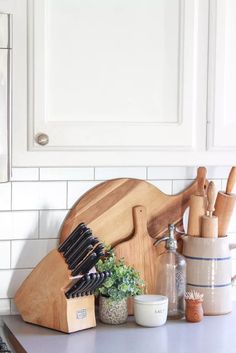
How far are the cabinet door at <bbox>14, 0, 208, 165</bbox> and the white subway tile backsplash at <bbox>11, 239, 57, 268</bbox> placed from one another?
1.59 ft

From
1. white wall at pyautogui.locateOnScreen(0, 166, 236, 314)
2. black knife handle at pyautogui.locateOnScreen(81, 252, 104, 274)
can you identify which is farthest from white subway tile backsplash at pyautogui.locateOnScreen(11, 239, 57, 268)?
black knife handle at pyautogui.locateOnScreen(81, 252, 104, 274)

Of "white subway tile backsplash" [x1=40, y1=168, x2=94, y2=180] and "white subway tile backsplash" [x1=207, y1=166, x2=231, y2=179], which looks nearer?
"white subway tile backsplash" [x1=40, y1=168, x2=94, y2=180]

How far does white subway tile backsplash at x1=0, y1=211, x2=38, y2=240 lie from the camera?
2.61 m

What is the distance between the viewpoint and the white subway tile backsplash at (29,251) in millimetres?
2637

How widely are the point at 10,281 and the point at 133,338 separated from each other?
0.51 metres

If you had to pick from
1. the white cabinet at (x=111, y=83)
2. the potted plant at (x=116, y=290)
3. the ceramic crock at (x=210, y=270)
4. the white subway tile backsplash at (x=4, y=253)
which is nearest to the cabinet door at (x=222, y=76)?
the white cabinet at (x=111, y=83)

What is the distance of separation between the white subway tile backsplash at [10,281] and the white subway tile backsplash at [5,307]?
0.02 metres

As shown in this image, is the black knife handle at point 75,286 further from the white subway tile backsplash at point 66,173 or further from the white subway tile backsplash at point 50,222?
the white subway tile backsplash at point 66,173

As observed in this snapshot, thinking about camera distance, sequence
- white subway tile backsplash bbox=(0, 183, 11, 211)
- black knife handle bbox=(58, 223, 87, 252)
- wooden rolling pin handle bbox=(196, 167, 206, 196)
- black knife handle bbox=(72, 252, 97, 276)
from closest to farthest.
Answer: black knife handle bbox=(72, 252, 97, 276) < black knife handle bbox=(58, 223, 87, 252) < white subway tile backsplash bbox=(0, 183, 11, 211) < wooden rolling pin handle bbox=(196, 167, 206, 196)

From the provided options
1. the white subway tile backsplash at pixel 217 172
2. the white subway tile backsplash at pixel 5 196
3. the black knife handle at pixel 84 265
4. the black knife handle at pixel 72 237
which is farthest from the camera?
the white subway tile backsplash at pixel 217 172

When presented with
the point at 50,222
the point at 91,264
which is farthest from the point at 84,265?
the point at 50,222

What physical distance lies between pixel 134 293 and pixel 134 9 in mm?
901

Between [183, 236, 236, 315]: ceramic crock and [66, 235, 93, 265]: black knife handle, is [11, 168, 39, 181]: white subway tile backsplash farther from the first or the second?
[183, 236, 236, 315]: ceramic crock

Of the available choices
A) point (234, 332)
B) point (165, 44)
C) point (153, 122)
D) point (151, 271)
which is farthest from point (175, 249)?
point (165, 44)
